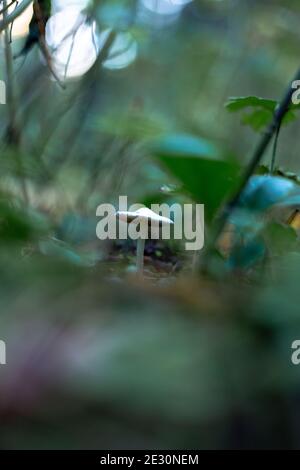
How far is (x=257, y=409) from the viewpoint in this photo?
0.33 m

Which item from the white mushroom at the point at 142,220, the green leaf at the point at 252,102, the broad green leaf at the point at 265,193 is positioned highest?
the green leaf at the point at 252,102

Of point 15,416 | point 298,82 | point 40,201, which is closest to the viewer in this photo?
point 15,416

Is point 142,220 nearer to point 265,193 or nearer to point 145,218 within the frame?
point 145,218

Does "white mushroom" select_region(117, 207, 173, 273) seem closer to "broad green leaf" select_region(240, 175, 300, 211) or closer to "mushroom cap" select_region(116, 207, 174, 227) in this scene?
"mushroom cap" select_region(116, 207, 174, 227)

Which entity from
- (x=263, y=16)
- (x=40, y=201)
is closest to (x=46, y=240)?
(x=40, y=201)

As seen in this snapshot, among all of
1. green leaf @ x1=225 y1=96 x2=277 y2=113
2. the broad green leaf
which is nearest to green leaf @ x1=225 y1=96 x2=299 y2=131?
green leaf @ x1=225 y1=96 x2=277 y2=113

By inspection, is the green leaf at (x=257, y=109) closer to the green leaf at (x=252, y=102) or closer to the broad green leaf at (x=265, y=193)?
the green leaf at (x=252, y=102)

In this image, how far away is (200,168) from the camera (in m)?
0.58

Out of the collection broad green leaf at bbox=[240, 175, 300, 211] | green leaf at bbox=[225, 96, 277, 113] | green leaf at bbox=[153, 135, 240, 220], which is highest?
green leaf at bbox=[225, 96, 277, 113]

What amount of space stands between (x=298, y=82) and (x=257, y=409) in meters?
0.57

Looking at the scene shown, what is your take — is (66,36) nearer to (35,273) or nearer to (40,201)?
(40,201)

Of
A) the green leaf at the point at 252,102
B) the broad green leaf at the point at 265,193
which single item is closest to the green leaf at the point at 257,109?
the green leaf at the point at 252,102

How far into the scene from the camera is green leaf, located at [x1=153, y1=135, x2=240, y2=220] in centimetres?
56

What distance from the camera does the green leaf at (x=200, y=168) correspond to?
1.84ft
